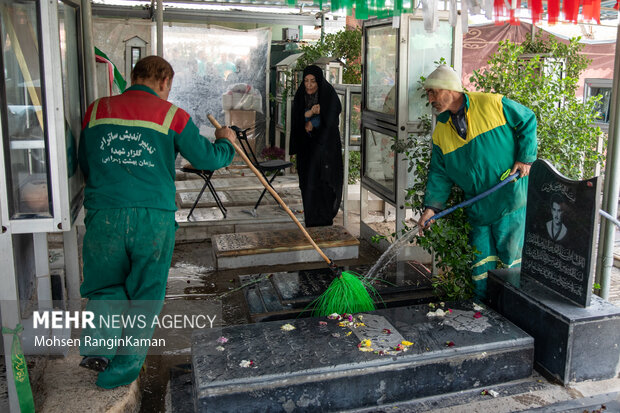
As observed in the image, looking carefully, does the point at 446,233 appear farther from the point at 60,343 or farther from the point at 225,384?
the point at 60,343

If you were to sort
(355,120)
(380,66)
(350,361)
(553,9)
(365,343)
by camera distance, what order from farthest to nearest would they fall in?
(355,120), (380,66), (553,9), (365,343), (350,361)

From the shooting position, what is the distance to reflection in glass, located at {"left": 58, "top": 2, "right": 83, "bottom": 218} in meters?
3.48

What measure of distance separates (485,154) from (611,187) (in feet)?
2.88

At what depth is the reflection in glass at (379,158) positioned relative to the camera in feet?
20.6

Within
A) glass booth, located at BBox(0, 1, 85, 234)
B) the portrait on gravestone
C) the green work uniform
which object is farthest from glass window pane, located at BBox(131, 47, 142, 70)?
the portrait on gravestone

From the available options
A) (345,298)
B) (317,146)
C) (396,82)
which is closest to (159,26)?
(317,146)

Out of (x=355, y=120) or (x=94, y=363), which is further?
(x=355, y=120)

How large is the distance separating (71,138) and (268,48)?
10.00 metres

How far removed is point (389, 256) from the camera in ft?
19.6

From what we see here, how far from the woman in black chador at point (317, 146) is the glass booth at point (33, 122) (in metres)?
3.41

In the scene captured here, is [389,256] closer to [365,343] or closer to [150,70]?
[365,343]

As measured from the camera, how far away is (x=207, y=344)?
10.9 ft

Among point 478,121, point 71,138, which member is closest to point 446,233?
point 478,121

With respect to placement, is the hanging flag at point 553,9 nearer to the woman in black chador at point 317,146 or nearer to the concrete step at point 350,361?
the concrete step at point 350,361
